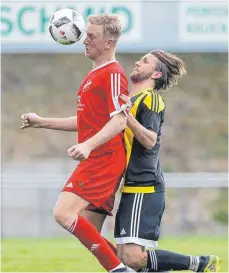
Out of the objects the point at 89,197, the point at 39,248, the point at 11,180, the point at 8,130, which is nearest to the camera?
the point at 89,197

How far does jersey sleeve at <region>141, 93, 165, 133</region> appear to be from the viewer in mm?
6668

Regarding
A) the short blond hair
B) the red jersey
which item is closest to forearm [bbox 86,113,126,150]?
the red jersey

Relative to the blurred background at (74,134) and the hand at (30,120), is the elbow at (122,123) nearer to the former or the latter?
the hand at (30,120)

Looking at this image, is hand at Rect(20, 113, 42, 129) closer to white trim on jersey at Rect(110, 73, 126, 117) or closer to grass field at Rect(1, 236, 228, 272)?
white trim on jersey at Rect(110, 73, 126, 117)

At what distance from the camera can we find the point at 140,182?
6.77 meters

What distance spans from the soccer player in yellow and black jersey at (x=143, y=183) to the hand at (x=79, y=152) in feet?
1.48

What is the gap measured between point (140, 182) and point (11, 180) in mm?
8209

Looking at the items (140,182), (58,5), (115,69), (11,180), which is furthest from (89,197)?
(11,180)

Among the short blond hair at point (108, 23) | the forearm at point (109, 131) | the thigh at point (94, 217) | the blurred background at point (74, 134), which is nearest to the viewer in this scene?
the forearm at point (109, 131)

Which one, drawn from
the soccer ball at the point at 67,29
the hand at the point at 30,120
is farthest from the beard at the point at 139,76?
the hand at the point at 30,120

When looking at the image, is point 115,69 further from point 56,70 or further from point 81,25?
point 56,70

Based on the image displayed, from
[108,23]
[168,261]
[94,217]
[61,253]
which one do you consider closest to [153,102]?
[108,23]

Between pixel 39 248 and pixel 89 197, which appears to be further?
pixel 39 248

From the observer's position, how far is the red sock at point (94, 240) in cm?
657
